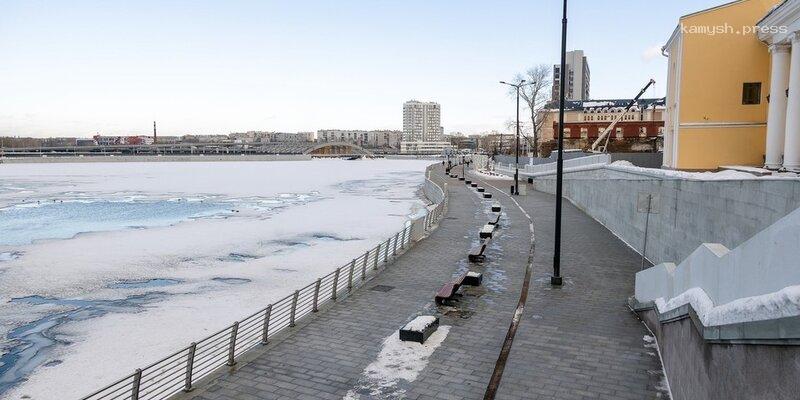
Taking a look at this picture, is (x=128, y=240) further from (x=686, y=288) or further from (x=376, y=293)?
(x=686, y=288)

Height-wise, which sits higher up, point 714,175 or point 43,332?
point 714,175

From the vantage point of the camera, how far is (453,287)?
14328 millimetres

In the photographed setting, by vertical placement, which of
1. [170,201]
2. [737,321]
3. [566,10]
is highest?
[566,10]

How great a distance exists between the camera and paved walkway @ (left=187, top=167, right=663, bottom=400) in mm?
9211

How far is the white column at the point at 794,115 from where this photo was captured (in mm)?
19719

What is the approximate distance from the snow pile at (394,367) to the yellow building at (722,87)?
21.5 meters

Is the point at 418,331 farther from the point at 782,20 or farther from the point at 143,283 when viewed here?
the point at 782,20

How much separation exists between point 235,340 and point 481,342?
4.95 meters

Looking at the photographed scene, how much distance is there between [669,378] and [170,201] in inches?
1748

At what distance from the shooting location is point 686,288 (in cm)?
809

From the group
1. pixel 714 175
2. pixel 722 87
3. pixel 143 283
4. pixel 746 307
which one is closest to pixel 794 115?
pixel 722 87

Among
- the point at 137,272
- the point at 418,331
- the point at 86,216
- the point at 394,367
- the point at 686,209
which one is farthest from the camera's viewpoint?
the point at 86,216

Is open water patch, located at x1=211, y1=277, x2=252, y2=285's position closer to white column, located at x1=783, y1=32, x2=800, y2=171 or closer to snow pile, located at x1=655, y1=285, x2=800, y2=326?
snow pile, located at x1=655, y1=285, x2=800, y2=326

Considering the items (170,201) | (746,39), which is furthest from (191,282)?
(170,201)
